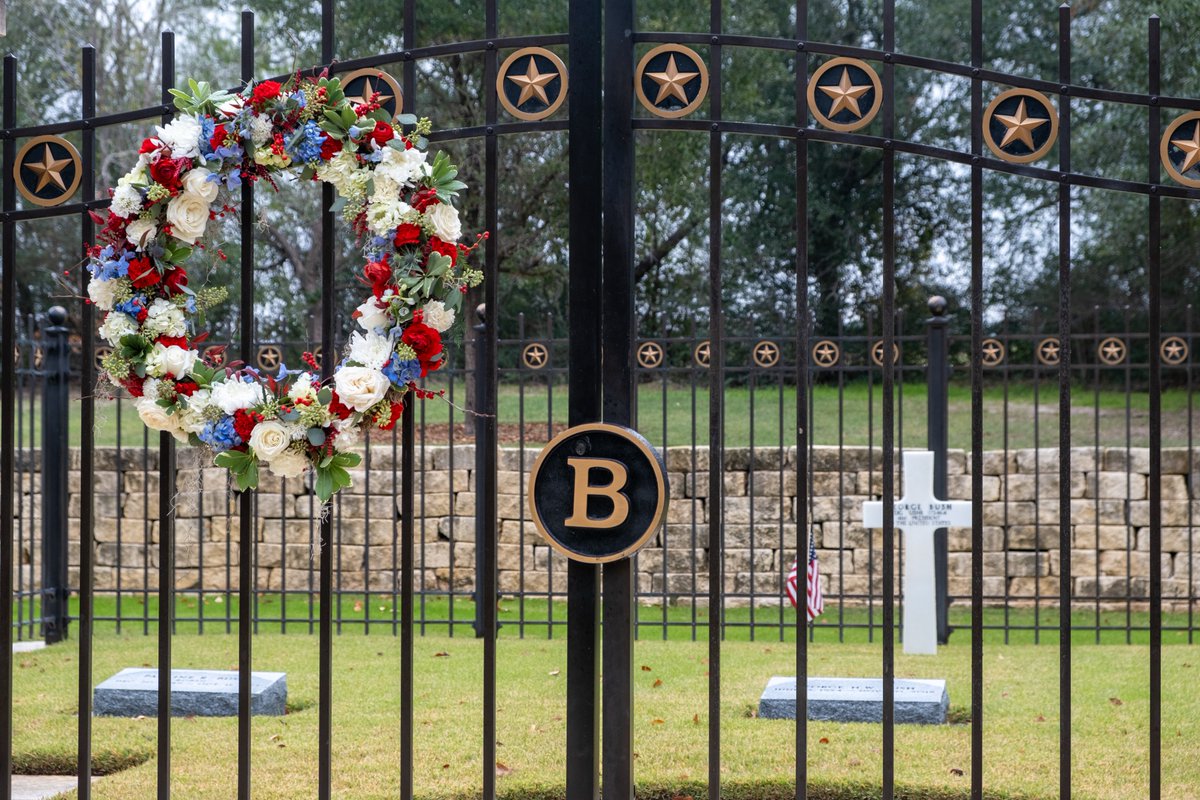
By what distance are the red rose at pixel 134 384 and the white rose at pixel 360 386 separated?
566 mm

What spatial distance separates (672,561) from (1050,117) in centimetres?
760

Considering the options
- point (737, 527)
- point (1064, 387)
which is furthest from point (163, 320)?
point (737, 527)

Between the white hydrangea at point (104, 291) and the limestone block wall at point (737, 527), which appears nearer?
the white hydrangea at point (104, 291)

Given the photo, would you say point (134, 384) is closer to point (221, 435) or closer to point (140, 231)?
point (221, 435)

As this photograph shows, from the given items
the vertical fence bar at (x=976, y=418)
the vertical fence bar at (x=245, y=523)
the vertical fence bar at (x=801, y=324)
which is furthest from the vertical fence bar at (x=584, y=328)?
the vertical fence bar at (x=976, y=418)

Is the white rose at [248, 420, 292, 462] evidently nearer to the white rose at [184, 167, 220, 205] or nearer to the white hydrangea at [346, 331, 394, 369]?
the white hydrangea at [346, 331, 394, 369]

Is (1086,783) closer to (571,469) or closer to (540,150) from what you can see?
(571,469)

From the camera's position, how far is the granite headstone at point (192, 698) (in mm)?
5884

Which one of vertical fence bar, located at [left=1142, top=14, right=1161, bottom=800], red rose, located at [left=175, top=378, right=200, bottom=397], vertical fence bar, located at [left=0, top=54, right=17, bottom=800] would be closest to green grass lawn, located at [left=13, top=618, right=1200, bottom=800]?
vertical fence bar, located at [left=0, top=54, right=17, bottom=800]

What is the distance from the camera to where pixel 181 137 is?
3131 millimetres

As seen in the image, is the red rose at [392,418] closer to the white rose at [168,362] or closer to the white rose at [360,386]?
the white rose at [360,386]

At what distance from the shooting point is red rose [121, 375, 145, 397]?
3.14m

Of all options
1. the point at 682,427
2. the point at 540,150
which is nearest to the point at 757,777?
the point at 682,427

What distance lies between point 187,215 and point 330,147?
45cm
